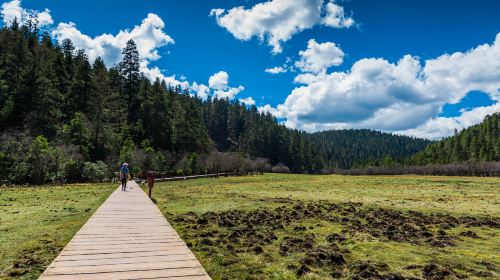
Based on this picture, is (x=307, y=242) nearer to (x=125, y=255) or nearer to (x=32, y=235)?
(x=125, y=255)

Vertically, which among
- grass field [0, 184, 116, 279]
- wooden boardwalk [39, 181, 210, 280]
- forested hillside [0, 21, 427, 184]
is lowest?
grass field [0, 184, 116, 279]

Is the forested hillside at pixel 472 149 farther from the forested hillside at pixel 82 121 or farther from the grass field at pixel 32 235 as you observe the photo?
the grass field at pixel 32 235

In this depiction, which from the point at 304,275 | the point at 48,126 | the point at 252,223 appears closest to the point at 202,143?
the point at 48,126

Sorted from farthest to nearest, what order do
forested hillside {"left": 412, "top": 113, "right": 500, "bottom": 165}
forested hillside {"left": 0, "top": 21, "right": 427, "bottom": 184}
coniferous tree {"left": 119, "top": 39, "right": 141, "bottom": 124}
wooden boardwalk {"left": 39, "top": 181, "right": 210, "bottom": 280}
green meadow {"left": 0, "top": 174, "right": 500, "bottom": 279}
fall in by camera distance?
1. forested hillside {"left": 412, "top": 113, "right": 500, "bottom": 165}
2. coniferous tree {"left": 119, "top": 39, "right": 141, "bottom": 124}
3. forested hillside {"left": 0, "top": 21, "right": 427, "bottom": 184}
4. green meadow {"left": 0, "top": 174, "right": 500, "bottom": 279}
5. wooden boardwalk {"left": 39, "top": 181, "right": 210, "bottom": 280}

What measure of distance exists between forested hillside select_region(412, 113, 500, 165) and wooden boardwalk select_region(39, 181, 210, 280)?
16767 cm

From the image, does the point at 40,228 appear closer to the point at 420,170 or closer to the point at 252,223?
the point at 252,223

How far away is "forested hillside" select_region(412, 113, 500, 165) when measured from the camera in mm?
156663

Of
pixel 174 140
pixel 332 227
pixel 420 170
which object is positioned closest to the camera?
pixel 332 227

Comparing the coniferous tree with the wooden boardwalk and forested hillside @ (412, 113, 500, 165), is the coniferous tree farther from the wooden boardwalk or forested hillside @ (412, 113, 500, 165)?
forested hillside @ (412, 113, 500, 165)

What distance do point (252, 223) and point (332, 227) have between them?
338 centimetres

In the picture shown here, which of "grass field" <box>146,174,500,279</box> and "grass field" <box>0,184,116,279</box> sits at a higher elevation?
"grass field" <box>146,174,500,279</box>

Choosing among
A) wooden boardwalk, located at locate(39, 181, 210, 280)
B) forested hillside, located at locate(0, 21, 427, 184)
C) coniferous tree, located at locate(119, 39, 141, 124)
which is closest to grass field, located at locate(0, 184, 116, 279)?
wooden boardwalk, located at locate(39, 181, 210, 280)

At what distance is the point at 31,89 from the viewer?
68.3 m

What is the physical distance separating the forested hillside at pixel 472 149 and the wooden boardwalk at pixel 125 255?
168m
